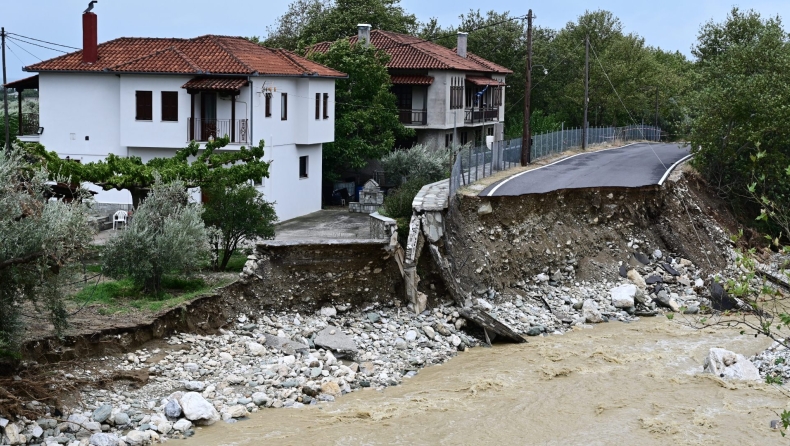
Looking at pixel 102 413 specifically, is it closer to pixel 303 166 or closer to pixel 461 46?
pixel 303 166

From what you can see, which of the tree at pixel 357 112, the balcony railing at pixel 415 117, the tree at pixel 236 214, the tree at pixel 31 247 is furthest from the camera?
the balcony railing at pixel 415 117

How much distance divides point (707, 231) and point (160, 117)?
2177 centimetres

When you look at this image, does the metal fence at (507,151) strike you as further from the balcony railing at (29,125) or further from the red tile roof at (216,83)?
the balcony railing at (29,125)

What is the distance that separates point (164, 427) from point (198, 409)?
0.80m

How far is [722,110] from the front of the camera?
4103cm

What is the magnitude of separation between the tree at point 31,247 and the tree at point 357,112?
24.5 metres

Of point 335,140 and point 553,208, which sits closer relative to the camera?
point 553,208

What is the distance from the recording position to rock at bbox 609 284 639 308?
1135 inches

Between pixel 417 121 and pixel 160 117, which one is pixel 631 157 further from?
pixel 160 117

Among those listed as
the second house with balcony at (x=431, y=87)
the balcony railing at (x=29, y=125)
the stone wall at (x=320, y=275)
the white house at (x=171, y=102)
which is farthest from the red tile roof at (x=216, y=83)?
the second house with balcony at (x=431, y=87)

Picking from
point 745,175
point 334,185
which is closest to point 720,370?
point 745,175

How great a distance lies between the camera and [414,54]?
51781 mm

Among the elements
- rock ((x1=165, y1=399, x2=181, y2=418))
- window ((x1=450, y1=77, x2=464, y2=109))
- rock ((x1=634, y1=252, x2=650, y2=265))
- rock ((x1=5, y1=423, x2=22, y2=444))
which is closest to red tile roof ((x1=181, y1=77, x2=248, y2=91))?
rock ((x1=634, y1=252, x2=650, y2=265))

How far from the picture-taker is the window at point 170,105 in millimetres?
34250
